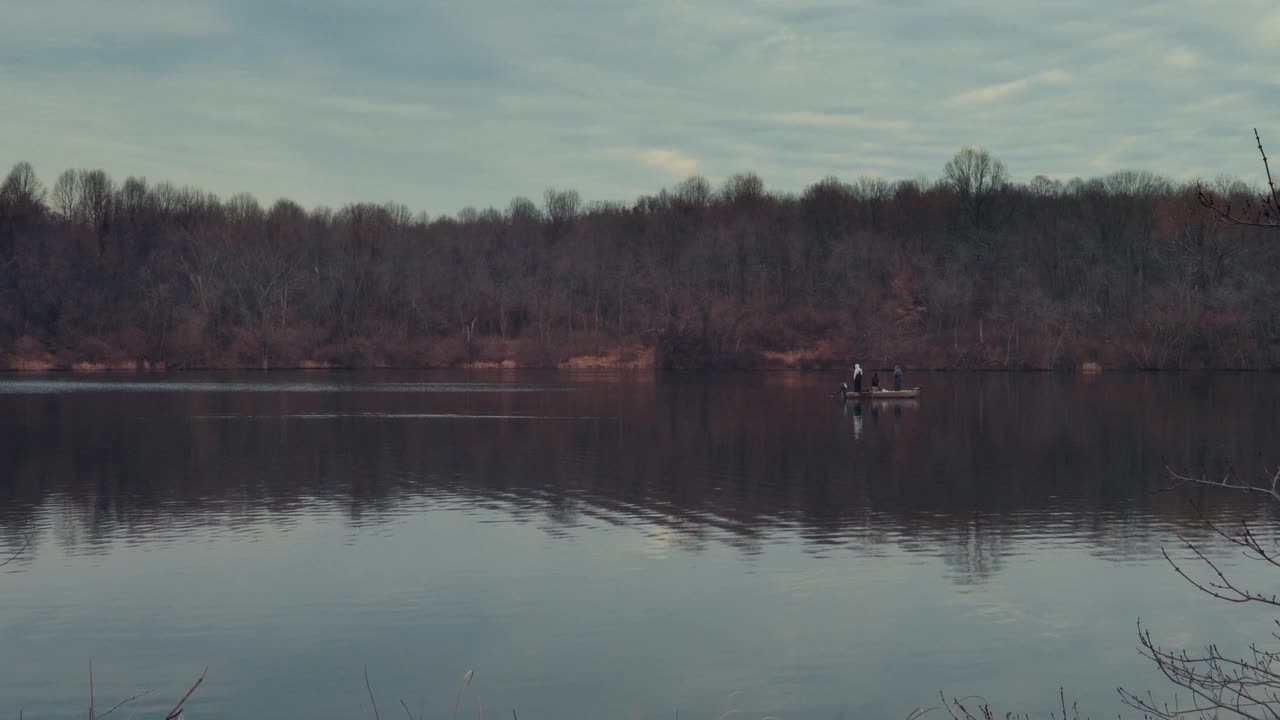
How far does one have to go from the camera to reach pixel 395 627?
14375 millimetres

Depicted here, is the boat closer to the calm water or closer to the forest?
the calm water

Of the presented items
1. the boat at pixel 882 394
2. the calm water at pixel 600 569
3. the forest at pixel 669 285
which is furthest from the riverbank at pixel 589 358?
the calm water at pixel 600 569

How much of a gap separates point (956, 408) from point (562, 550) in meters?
36.9

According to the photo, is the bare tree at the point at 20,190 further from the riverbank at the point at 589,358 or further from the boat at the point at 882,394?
the boat at the point at 882,394

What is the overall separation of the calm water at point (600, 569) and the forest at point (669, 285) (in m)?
68.0

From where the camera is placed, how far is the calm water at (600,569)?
1233 cm

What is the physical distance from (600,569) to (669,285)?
106283mm

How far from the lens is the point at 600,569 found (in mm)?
17781

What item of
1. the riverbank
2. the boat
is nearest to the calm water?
the boat

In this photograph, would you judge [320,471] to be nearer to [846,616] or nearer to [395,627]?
[395,627]

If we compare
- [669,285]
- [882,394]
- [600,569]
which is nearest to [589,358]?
[669,285]

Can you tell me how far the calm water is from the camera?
12.3 metres

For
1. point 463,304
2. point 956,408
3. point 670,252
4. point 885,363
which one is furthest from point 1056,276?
point 956,408

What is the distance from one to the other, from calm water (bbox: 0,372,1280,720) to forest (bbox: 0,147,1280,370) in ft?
223
